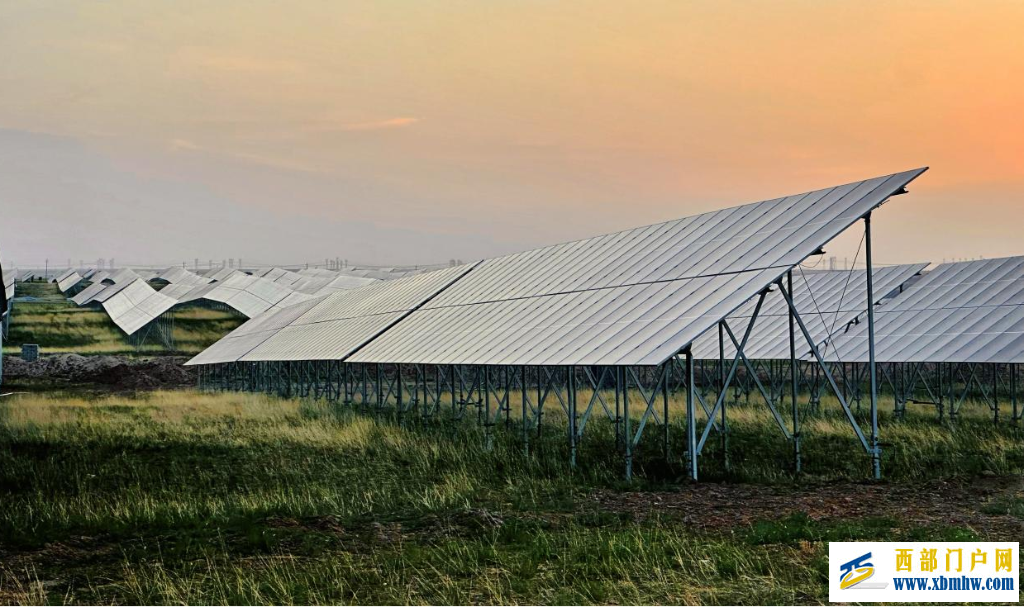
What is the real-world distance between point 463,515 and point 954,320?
25650 millimetres

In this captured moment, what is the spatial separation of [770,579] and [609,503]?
5.46m

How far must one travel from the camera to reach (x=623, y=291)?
80.2 feet

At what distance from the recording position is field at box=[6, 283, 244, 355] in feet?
260

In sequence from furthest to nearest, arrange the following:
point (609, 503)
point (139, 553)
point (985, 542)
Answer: point (609, 503) < point (139, 553) < point (985, 542)

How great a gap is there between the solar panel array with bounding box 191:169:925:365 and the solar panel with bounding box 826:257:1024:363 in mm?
10439

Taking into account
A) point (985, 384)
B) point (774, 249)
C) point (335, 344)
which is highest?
point (774, 249)

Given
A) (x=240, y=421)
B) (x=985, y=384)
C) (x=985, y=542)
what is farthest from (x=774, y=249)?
(x=985, y=384)

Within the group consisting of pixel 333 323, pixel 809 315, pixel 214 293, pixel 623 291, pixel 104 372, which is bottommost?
pixel 104 372

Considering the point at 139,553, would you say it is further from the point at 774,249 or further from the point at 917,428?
the point at 917,428

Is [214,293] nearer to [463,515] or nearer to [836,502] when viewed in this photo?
[463,515]

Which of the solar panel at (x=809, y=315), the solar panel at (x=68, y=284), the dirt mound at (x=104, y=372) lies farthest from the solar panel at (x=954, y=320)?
the solar panel at (x=68, y=284)

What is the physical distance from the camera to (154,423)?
113ft

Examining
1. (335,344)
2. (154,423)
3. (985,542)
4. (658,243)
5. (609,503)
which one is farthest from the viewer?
(335,344)

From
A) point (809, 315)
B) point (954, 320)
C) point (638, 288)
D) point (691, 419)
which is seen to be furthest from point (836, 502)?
point (809, 315)
